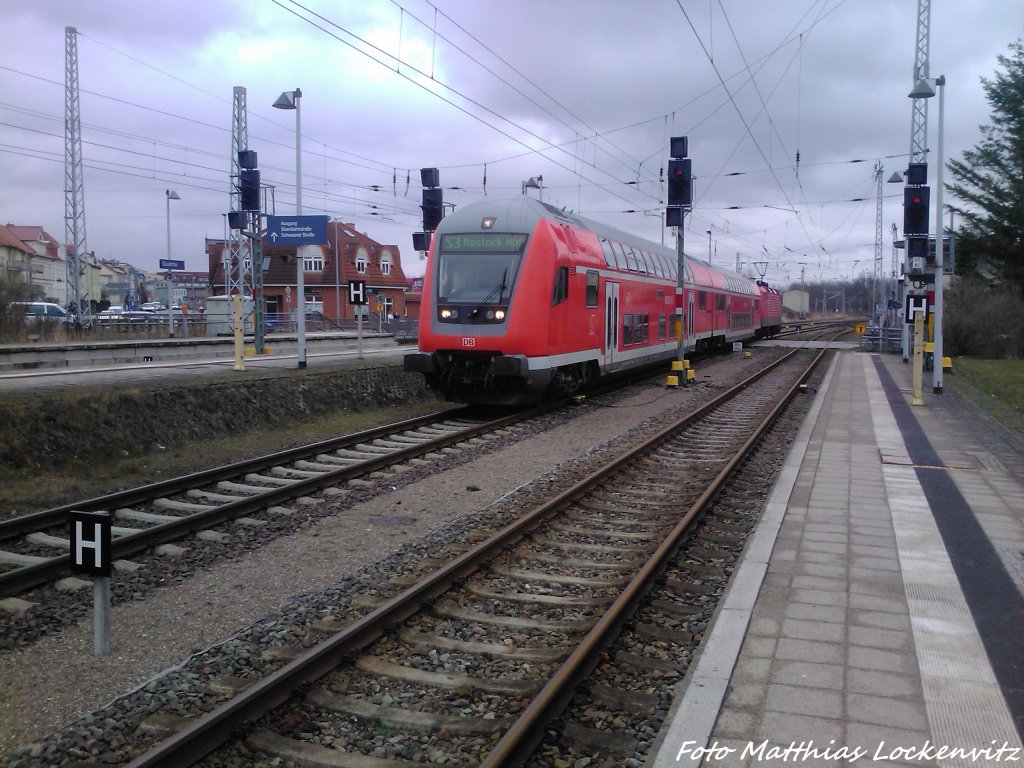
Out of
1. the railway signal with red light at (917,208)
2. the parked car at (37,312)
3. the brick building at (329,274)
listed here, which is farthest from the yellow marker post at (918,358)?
the brick building at (329,274)

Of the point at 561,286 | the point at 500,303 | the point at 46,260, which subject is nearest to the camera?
the point at 500,303

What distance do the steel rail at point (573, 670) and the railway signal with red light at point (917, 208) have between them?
11978 millimetres

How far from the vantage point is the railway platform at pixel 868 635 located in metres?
3.80

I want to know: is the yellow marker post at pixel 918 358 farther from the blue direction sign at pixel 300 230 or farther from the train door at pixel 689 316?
the blue direction sign at pixel 300 230

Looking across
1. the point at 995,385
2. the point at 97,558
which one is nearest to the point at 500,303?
the point at 97,558

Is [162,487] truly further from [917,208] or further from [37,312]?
[37,312]

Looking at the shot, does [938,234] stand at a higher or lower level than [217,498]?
higher

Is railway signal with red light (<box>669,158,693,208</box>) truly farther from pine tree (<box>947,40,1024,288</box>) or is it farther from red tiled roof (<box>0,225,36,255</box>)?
red tiled roof (<box>0,225,36,255</box>)

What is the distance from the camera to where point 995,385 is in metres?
21.1

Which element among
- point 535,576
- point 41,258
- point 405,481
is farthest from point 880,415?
point 41,258

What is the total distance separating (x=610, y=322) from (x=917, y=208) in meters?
6.27

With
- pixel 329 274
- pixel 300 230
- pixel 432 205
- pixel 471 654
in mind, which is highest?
pixel 329 274

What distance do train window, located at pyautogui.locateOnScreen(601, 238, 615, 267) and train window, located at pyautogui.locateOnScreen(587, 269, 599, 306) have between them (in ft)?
3.32

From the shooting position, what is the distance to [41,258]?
8144cm
